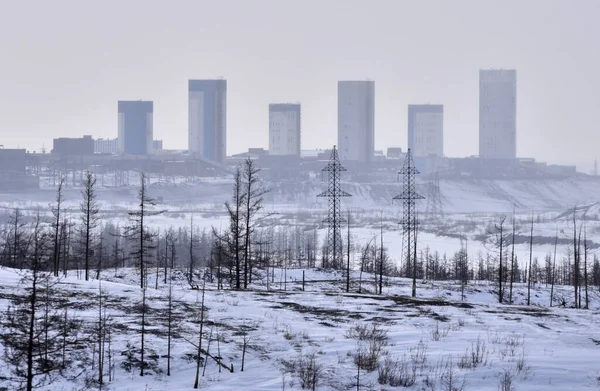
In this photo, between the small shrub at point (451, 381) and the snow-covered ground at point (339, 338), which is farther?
the snow-covered ground at point (339, 338)

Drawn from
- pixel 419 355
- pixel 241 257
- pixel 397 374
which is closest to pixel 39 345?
pixel 397 374

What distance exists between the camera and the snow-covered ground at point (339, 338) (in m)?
15.8

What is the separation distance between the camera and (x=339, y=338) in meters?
19.8

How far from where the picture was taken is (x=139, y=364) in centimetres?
1655

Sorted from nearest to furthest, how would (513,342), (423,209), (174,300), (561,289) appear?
(513,342), (174,300), (561,289), (423,209)

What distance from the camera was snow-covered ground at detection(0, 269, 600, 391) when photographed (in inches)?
622

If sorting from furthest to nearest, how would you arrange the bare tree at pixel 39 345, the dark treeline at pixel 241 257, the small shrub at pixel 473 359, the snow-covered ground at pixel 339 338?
the dark treeline at pixel 241 257 → the small shrub at pixel 473 359 → the snow-covered ground at pixel 339 338 → the bare tree at pixel 39 345

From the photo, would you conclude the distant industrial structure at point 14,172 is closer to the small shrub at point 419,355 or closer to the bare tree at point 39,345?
the bare tree at point 39,345

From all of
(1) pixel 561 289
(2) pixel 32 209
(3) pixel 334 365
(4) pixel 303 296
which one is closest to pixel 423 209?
(2) pixel 32 209

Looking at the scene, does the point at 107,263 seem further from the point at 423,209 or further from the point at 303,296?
the point at 423,209

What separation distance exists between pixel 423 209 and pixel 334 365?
6999 inches

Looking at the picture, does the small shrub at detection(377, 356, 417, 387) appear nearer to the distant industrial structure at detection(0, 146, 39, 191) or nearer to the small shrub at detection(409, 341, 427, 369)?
the small shrub at detection(409, 341, 427, 369)

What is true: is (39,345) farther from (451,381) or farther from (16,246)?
(16,246)

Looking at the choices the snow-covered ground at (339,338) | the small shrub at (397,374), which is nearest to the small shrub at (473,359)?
the snow-covered ground at (339,338)
